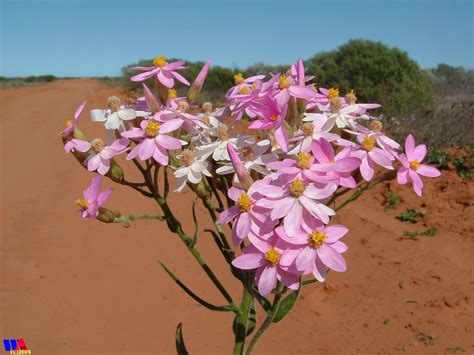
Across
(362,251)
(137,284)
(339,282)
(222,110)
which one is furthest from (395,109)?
A: (222,110)

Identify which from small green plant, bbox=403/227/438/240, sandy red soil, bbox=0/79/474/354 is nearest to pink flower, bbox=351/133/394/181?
sandy red soil, bbox=0/79/474/354

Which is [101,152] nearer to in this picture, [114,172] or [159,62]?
[114,172]

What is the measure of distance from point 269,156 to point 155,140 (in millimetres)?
241

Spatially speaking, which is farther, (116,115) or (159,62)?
(159,62)

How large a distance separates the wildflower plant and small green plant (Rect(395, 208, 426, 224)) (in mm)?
3407

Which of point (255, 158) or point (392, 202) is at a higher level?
point (255, 158)

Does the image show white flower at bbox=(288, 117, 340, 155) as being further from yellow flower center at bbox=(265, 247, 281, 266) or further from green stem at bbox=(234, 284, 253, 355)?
green stem at bbox=(234, 284, 253, 355)

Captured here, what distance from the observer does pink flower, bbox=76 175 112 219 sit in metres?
1.07

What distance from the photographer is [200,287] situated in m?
3.63

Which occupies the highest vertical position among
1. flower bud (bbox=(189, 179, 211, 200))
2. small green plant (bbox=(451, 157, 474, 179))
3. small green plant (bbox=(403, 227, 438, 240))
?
flower bud (bbox=(189, 179, 211, 200))

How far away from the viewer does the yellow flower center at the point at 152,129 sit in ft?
3.39

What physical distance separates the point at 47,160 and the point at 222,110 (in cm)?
603

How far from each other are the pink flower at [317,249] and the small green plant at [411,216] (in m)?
3.78

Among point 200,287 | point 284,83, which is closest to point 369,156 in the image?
point 284,83
